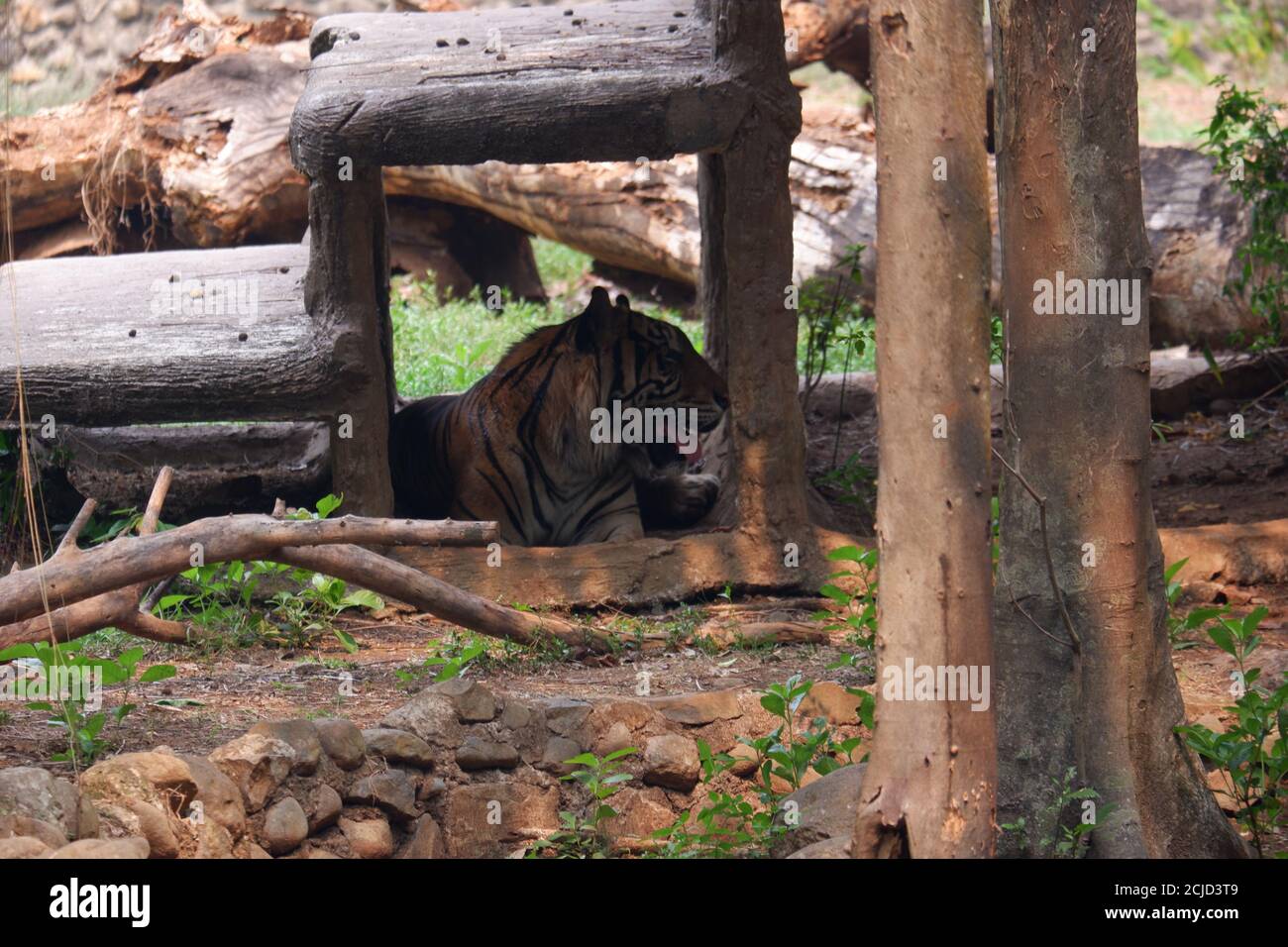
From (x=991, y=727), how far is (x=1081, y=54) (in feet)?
6.32

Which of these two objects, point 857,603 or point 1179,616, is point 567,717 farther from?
point 1179,616

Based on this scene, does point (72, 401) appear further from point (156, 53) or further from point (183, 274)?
point (156, 53)

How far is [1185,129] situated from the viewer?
649 inches

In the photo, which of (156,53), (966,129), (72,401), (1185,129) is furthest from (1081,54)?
(1185,129)

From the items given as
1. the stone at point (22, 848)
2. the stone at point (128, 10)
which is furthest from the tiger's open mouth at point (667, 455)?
the stone at point (128, 10)

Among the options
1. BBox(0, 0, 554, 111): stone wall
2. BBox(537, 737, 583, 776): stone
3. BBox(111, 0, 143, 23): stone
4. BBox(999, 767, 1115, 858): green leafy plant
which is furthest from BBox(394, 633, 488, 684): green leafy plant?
BBox(111, 0, 143, 23): stone

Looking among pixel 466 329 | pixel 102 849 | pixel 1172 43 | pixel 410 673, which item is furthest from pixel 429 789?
pixel 1172 43

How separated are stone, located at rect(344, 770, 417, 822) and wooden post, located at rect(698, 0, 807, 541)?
9.20 feet

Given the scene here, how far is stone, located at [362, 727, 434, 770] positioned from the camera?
4.40 metres

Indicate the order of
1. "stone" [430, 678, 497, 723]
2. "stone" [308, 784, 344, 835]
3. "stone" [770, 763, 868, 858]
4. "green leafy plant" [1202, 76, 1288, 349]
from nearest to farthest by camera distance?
"stone" [770, 763, 868, 858], "stone" [308, 784, 344, 835], "stone" [430, 678, 497, 723], "green leafy plant" [1202, 76, 1288, 349]

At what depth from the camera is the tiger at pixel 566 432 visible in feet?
24.9

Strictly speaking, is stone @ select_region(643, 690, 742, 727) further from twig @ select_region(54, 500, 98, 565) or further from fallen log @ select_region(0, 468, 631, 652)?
twig @ select_region(54, 500, 98, 565)

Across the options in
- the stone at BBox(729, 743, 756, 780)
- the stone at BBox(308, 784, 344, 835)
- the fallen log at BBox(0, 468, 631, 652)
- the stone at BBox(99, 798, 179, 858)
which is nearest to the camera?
the stone at BBox(99, 798, 179, 858)

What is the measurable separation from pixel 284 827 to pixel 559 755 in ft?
3.25
